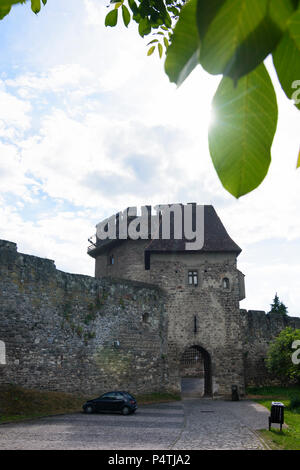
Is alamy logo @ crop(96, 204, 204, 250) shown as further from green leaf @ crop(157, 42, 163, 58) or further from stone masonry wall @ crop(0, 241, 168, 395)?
green leaf @ crop(157, 42, 163, 58)

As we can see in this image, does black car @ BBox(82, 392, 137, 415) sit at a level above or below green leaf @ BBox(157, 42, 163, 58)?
below

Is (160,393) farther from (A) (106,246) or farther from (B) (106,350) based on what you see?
(A) (106,246)

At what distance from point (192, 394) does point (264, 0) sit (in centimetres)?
2676

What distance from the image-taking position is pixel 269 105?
59cm

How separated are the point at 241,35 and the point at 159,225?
84.4 ft

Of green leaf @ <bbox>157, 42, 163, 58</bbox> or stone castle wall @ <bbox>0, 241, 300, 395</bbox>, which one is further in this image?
stone castle wall @ <bbox>0, 241, 300, 395</bbox>

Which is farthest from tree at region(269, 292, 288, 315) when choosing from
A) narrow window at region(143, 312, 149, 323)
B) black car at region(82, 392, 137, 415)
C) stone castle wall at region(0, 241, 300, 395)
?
black car at region(82, 392, 137, 415)

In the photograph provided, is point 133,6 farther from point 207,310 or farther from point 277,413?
point 207,310

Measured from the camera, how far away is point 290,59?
59 cm

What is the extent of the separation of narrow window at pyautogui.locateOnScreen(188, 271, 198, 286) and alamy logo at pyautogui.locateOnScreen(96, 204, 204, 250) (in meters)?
1.43

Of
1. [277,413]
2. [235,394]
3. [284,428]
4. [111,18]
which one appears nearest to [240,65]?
[111,18]

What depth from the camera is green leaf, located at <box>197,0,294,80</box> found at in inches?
17.9

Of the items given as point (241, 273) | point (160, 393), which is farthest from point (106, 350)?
point (241, 273)

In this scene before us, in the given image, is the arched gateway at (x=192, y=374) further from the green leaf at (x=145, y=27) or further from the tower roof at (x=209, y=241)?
the green leaf at (x=145, y=27)
